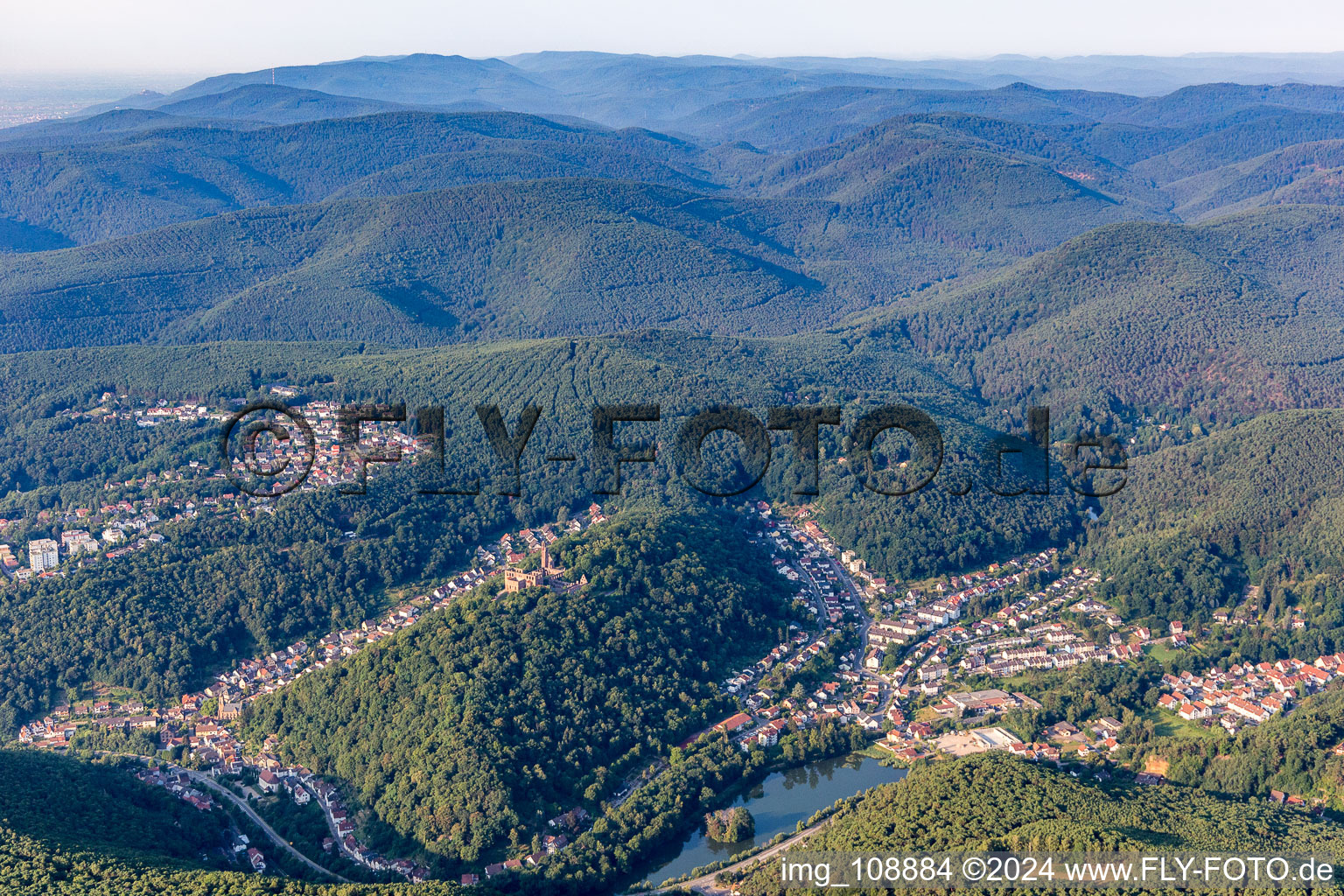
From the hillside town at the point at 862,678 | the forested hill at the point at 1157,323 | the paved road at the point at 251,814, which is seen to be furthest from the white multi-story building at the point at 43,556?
the forested hill at the point at 1157,323

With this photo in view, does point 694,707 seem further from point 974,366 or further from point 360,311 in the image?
point 360,311

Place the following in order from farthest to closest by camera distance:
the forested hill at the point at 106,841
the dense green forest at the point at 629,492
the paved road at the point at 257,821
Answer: the dense green forest at the point at 629,492 < the paved road at the point at 257,821 < the forested hill at the point at 106,841

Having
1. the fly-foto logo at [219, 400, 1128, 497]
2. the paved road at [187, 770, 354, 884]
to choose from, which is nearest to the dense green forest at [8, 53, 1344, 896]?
the fly-foto logo at [219, 400, 1128, 497]

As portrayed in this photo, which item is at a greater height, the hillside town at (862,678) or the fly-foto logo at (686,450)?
the fly-foto logo at (686,450)

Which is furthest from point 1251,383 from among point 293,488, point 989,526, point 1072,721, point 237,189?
point 237,189

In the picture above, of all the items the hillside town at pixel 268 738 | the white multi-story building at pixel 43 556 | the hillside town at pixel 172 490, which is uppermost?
the hillside town at pixel 172 490

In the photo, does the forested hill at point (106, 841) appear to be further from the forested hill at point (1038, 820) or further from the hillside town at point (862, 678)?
the forested hill at point (1038, 820)

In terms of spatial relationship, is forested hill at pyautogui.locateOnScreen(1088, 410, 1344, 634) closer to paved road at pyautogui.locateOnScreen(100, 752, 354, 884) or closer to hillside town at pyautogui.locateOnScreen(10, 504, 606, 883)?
hillside town at pyautogui.locateOnScreen(10, 504, 606, 883)
